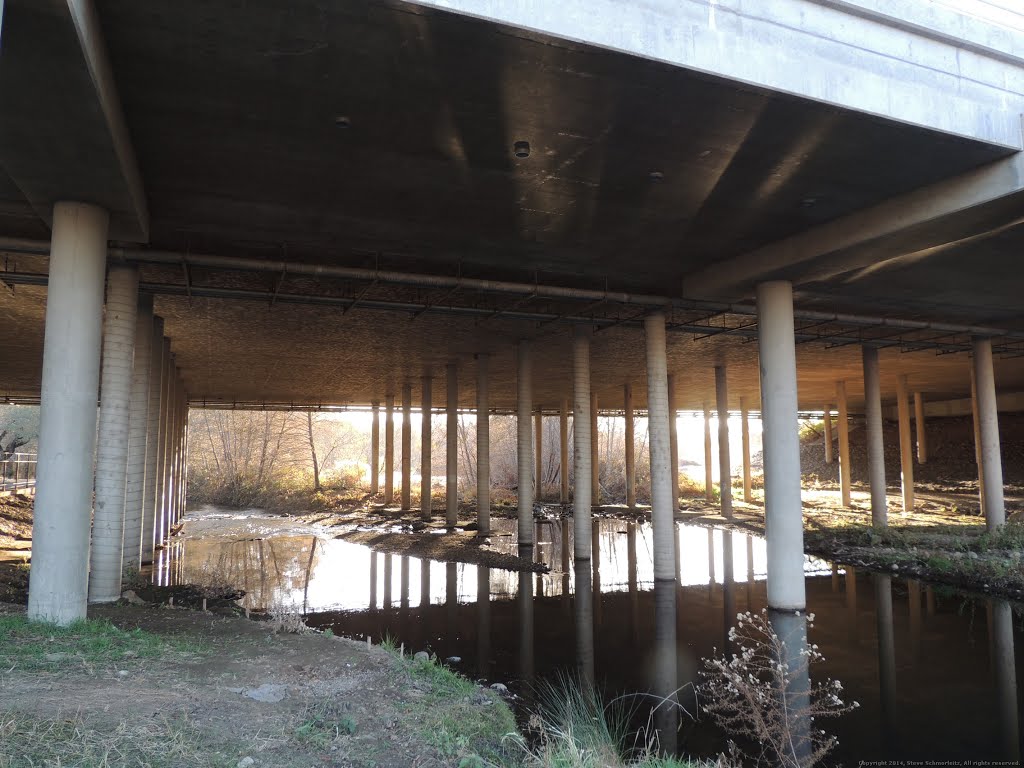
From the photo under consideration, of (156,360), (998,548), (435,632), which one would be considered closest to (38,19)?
(435,632)

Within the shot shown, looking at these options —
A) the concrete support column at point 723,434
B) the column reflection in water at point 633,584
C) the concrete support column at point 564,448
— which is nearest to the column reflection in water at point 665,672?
the column reflection in water at point 633,584

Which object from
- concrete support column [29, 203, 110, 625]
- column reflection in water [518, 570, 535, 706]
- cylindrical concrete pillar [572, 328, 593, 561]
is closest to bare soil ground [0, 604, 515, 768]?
column reflection in water [518, 570, 535, 706]

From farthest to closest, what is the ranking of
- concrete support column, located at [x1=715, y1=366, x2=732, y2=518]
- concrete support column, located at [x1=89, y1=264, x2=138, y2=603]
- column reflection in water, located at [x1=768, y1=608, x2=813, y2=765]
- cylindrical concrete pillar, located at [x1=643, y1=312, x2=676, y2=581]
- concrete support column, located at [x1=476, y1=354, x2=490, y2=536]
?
concrete support column, located at [x1=715, y1=366, x2=732, y2=518]
concrete support column, located at [x1=476, y1=354, x2=490, y2=536]
cylindrical concrete pillar, located at [x1=643, y1=312, x2=676, y2=581]
concrete support column, located at [x1=89, y1=264, x2=138, y2=603]
column reflection in water, located at [x1=768, y1=608, x2=813, y2=765]

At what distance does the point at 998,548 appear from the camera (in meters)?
18.6

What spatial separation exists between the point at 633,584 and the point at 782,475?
4.57m

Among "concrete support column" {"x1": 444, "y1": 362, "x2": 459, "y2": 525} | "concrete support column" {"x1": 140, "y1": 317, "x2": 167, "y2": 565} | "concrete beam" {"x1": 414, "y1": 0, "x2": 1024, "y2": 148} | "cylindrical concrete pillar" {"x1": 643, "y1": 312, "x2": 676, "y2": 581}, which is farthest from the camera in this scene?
"concrete support column" {"x1": 444, "y1": 362, "x2": 459, "y2": 525}

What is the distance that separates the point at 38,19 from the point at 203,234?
753 cm

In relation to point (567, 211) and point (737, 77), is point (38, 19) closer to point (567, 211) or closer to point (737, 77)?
point (737, 77)

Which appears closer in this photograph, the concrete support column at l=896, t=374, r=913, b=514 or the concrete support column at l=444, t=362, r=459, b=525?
the concrete support column at l=444, t=362, r=459, b=525

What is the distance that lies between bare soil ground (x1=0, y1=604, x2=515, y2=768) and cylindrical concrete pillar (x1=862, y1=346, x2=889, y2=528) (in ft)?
66.8

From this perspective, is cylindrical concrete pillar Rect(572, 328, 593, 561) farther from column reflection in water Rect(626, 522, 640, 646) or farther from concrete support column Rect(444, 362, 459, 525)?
concrete support column Rect(444, 362, 459, 525)

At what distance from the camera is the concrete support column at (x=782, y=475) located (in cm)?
1323

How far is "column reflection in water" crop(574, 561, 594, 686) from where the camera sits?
9578 millimetres

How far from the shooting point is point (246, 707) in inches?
244
